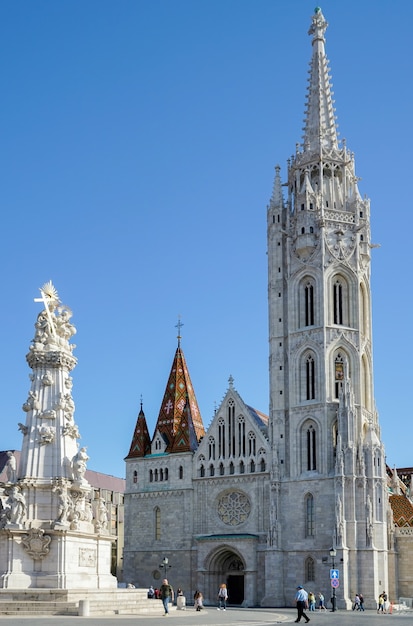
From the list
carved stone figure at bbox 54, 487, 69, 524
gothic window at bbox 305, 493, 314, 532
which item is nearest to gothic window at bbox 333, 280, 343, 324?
gothic window at bbox 305, 493, 314, 532

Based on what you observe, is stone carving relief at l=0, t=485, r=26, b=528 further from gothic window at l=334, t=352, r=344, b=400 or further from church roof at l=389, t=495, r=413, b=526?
church roof at l=389, t=495, r=413, b=526

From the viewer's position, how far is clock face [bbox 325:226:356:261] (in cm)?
6625

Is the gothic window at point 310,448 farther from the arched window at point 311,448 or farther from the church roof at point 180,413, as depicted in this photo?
the church roof at point 180,413

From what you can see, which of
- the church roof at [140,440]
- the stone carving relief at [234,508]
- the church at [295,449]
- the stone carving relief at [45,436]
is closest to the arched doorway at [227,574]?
the church at [295,449]

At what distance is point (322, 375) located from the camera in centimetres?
Answer: 6338

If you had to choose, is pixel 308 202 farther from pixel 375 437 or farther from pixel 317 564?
pixel 317 564

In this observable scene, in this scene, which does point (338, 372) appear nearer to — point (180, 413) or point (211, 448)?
point (211, 448)

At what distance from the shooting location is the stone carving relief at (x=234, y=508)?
64.2 m

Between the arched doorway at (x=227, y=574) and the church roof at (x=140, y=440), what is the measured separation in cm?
981

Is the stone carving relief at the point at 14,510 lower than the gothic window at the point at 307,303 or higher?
lower

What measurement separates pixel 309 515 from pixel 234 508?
557 centimetres

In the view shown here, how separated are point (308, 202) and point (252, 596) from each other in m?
26.8

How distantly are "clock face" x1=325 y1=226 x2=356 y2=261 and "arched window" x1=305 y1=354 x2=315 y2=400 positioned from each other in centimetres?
744

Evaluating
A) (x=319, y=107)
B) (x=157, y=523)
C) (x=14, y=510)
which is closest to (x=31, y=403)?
(x=14, y=510)
